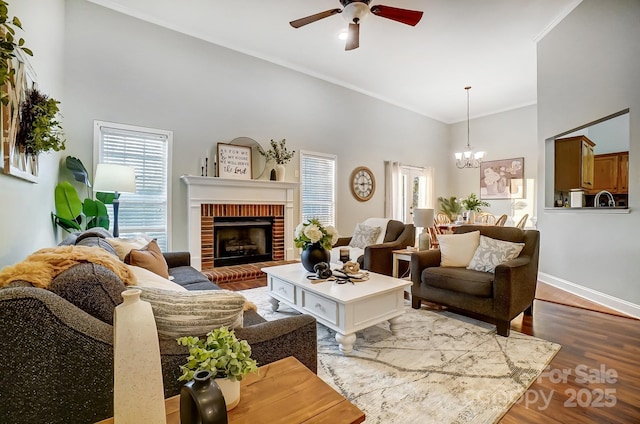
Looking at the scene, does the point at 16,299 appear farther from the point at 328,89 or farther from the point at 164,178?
the point at 328,89

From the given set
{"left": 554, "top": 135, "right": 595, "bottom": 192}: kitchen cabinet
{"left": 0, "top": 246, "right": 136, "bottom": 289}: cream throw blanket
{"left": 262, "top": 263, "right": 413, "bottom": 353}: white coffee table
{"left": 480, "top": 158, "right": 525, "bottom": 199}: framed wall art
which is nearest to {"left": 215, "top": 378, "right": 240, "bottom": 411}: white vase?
{"left": 0, "top": 246, "right": 136, "bottom": 289}: cream throw blanket

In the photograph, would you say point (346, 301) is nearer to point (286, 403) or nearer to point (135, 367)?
point (286, 403)

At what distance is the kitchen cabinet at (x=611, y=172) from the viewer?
543 centimetres

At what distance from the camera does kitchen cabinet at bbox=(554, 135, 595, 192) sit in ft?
14.0

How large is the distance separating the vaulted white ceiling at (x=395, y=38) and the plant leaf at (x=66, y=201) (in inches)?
99.6

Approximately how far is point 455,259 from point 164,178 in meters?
3.91

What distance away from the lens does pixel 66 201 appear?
2.79 meters

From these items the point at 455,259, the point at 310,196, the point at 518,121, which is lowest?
the point at 455,259

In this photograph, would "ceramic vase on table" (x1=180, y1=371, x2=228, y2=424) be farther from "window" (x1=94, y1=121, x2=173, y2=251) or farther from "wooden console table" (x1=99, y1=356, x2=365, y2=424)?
"window" (x1=94, y1=121, x2=173, y2=251)

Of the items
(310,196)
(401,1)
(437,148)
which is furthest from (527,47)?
(310,196)

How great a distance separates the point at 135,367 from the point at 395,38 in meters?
4.94

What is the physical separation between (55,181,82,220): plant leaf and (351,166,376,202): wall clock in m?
4.68

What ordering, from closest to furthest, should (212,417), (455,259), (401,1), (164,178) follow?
1. (212,417)
2. (455,259)
3. (401,1)
4. (164,178)

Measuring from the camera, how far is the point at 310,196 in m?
5.71
